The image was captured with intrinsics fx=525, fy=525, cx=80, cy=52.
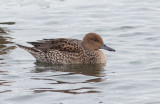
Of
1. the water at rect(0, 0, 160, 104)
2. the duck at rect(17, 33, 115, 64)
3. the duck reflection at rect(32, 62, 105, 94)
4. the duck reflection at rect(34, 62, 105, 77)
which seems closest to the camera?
the water at rect(0, 0, 160, 104)

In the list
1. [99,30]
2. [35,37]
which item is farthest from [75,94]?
[99,30]

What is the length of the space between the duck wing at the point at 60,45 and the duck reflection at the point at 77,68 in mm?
413

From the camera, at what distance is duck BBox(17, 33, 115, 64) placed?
1263 cm

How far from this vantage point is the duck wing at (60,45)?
12672 mm

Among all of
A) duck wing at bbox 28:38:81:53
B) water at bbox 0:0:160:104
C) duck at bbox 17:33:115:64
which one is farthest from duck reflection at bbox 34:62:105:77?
duck wing at bbox 28:38:81:53

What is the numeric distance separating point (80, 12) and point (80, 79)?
8.31m

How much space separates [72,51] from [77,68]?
2.29 feet

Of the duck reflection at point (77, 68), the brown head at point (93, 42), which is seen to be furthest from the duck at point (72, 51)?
the duck reflection at point (77, 68)

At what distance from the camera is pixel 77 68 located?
12.1 m

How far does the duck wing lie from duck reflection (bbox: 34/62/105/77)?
413 millimetres

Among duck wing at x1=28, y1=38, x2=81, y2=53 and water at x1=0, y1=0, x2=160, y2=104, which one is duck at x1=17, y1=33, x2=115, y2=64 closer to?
duck wing at x1=28, y1=38, x2=81, y2=53

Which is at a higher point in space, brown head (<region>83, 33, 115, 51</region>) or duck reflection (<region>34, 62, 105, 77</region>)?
brown head (<region>83, 33, 115, 51</region>)

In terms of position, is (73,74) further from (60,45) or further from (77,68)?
(60,45)

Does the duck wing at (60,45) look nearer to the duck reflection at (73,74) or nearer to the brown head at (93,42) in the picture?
the brown head at (93,42)
